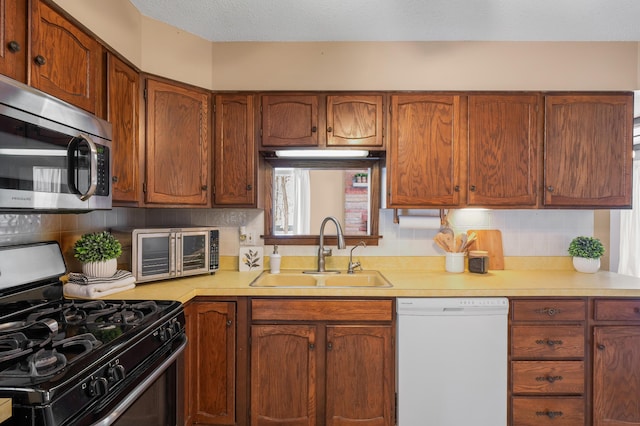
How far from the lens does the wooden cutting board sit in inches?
101

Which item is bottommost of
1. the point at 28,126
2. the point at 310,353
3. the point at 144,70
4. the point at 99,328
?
the point at 310,353

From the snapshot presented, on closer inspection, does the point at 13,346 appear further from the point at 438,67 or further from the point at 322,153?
the point at 438,67

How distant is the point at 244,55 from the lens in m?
2.34

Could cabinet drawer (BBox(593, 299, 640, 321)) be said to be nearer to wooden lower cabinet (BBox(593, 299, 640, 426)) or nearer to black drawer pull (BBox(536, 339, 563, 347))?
wooden lower cabinet (BBox(593, 299, 640, 426))

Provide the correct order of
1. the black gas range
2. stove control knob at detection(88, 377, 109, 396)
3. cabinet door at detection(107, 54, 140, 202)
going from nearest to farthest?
the black gas range → stove control knob at detection(88, 377, 109, 396) → cabinet door at detection(107, 54, 140, 202)

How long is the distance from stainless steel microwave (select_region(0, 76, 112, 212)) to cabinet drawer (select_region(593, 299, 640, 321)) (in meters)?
2.58

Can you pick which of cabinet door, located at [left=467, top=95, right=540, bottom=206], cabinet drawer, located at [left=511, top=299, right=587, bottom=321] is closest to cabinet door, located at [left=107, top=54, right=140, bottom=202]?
cabinet door, located at [left=467, top=95, right=540, bottom=206]

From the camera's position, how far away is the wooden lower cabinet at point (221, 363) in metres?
1.99

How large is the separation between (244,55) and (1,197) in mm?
1685

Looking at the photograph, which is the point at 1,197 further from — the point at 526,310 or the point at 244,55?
the point at 526,310

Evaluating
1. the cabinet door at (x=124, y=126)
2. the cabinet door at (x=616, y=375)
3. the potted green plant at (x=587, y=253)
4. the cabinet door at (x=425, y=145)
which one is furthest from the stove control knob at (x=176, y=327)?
the potted green plant at (x=587, y=253)

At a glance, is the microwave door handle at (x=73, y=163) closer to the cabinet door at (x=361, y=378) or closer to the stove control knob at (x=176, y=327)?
the stove control knob at (x=176, y=327)

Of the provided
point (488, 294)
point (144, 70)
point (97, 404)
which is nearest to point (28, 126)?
point (97, 404)

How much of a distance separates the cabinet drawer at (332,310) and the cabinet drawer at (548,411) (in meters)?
0.88
